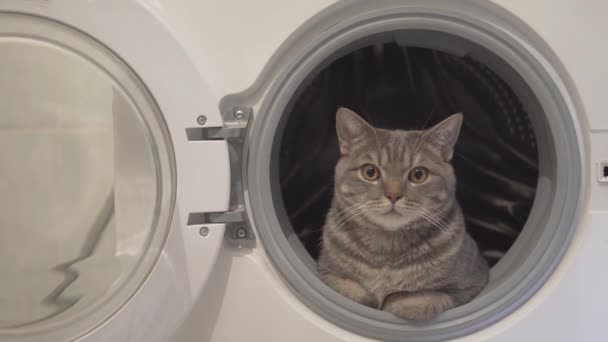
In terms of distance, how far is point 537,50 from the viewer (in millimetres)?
788

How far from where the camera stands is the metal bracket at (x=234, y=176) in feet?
2.58

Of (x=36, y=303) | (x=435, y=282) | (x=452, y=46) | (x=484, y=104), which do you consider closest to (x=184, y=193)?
(x=36, y=303)

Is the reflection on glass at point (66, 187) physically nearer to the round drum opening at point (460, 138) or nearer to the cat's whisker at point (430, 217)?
the round drum opening at point (460, 138)

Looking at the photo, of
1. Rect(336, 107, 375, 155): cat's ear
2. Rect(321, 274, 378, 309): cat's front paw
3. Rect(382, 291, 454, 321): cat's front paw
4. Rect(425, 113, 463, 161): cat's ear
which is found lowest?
Rect(382, 291, 454, 321): cat's front paw

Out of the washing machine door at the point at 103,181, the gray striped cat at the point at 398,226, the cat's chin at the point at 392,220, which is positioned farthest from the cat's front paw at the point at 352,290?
the washing machine door at the point at 103,181

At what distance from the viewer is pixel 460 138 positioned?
49.3 inches

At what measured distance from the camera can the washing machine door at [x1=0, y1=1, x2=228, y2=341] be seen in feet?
2.50

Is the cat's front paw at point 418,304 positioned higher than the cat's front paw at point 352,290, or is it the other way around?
the cat's front paw at point 352,290

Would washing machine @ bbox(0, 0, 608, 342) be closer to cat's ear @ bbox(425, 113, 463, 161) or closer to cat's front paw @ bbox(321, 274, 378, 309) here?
cat's front paw @ bbox(321, 274, 378, 309)

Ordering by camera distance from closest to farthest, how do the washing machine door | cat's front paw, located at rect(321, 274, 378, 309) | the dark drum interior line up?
→ the washing machine door, cat's front paw, located at rect(321, 274, 378, 309), the dark drum interior

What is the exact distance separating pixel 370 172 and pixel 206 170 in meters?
0.33

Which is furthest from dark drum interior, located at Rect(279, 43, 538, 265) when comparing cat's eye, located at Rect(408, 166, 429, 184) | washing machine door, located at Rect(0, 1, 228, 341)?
washing machine door, located at Rect(0, 1, 228, 341)

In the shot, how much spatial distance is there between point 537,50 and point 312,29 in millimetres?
347

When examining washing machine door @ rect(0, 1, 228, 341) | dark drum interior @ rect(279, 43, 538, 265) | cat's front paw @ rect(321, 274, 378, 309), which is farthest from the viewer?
dark drum interior @ rect(279, 43, 538, 265)
